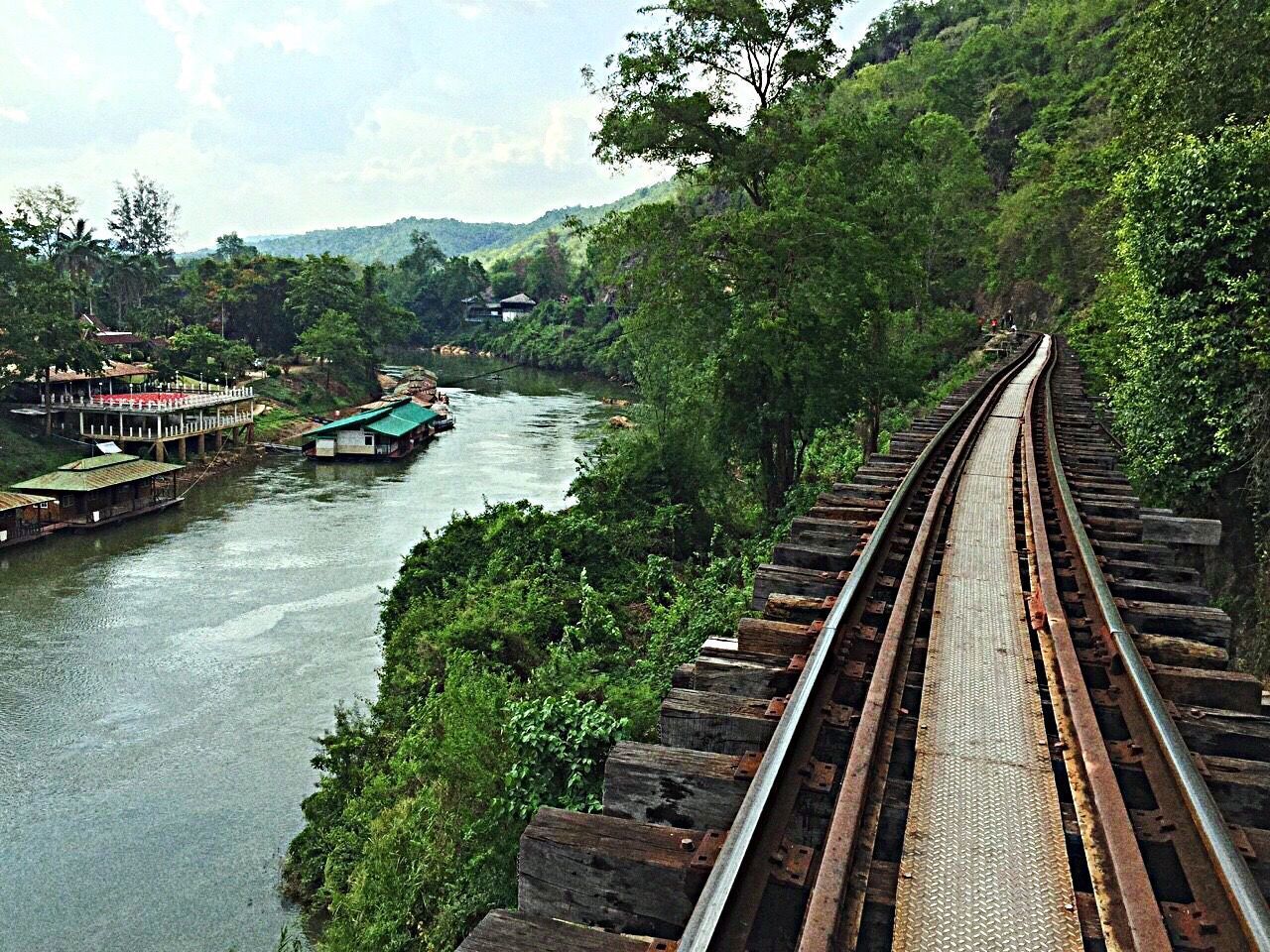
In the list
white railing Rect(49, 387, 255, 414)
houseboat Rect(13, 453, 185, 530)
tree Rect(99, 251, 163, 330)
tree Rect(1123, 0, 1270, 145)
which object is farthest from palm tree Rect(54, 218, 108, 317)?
tree Rect(1123, 0, 1270, 145)

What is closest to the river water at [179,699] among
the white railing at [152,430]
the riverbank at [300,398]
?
the white railing at [152,430]

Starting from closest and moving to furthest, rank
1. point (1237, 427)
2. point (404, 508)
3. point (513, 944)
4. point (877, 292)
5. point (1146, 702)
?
point (513, 944), point (1146, 702), point (1237, 427), point (877, 292), point (404, 508)

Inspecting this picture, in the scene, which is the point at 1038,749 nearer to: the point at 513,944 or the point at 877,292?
the point at 513,944

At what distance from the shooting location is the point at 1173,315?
10.1 meters

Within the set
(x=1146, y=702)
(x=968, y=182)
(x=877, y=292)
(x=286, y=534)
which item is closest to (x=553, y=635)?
(x=877, y=292)

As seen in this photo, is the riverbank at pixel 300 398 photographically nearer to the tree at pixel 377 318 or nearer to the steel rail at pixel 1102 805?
the tree at pixel 377 318

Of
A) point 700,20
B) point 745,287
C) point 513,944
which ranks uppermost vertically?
point 700,20

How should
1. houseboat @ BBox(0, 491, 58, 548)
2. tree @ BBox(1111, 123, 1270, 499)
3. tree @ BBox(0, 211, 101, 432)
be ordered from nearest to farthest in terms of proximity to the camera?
tree @ BBox(1111, 123, 1270, 499)
houseboat @ BBox(0, 491, 58, 548)
tree @ BBox(0, 211, 101, 432)

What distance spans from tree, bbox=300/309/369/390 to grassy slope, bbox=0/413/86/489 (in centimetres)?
1821

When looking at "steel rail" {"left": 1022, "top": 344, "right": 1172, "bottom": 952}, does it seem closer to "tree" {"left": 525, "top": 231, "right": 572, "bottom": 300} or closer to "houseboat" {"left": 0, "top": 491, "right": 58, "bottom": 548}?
"houseboat" {"left": 0, "top": 491, "right": 58, "bottom": 548}

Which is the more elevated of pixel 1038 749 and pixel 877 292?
pixel 877 292

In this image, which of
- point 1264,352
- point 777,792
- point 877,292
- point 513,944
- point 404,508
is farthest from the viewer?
point 404,508

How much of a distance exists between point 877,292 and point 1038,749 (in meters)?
13.4

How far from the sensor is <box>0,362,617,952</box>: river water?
34.5 ft
